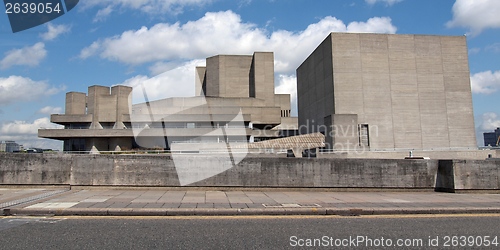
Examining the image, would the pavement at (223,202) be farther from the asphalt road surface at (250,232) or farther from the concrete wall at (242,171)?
the asphalt road surface at (250,232)

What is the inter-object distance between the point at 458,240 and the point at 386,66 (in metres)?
42.7

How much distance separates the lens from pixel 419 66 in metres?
46.2

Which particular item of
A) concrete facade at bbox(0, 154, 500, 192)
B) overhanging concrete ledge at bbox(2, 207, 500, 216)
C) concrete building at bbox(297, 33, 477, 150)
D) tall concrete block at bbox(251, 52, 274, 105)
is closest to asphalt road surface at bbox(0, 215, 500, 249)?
overhanging concrete ledge at bbox(2, 207, 500, 216)

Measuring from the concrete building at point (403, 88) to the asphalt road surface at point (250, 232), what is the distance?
37466 millimetres

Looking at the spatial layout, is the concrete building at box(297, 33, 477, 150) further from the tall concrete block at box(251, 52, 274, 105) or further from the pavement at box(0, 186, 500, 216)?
the tall concrete block at box(251, 52, 274, 105)

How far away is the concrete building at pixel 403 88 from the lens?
45.0 metres

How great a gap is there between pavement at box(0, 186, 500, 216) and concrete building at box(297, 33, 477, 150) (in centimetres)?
3240

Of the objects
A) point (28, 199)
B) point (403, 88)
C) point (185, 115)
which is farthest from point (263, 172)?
point (185, 115)

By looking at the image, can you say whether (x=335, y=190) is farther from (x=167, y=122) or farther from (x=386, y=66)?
(x=167, y=122)

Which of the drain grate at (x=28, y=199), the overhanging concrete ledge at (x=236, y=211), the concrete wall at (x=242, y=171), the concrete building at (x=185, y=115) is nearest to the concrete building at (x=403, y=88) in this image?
the concrete building at (x=185, y=115)

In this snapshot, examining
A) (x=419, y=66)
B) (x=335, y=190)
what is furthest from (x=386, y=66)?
(x=335, y=190)

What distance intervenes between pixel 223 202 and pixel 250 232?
3553 millimetres

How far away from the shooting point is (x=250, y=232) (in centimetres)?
707

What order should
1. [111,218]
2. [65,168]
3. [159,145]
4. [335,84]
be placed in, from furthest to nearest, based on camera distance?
[159,145] < [335,84] < [65,168] < [111,218]
